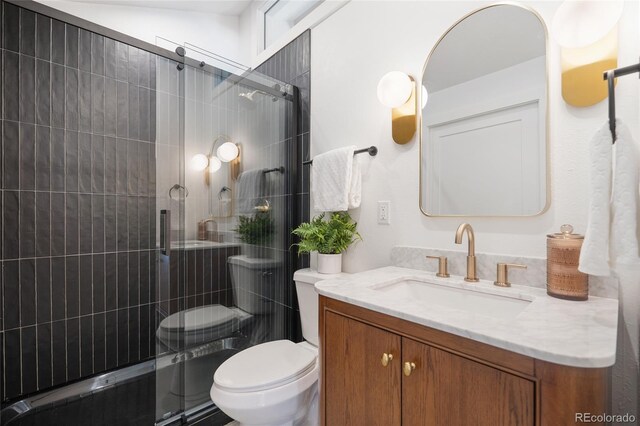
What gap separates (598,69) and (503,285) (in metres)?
0.75

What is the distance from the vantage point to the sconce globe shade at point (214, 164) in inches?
64.6

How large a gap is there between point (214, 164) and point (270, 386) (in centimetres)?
114

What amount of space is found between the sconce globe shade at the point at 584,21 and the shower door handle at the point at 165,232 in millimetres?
1793

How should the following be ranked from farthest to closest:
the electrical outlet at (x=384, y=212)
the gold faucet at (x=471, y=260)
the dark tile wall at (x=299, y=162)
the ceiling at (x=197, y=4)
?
1. the ceiling at (x=197, y=4)
2. the dark tile wall at (x=299, y=162)
3. the electrical outlet at (x=384, y=212)
4. the gold faucet at (x=471, y=260)

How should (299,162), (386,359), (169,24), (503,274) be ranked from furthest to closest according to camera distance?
(169,24)
(299,162)
(503,274)
(386,359)

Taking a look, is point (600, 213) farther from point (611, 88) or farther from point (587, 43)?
point (587, 43)

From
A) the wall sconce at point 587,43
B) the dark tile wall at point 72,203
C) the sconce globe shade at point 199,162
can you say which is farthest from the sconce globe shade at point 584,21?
the dark tile wall at point 72,203

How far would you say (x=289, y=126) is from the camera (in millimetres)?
2025

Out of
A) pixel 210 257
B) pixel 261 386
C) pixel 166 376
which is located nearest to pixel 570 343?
pixel 261 386

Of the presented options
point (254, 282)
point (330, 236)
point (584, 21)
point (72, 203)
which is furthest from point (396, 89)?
point (72, 203)

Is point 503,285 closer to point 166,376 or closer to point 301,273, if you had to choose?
point 301,273

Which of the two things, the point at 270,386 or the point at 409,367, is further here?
the point at 270,386

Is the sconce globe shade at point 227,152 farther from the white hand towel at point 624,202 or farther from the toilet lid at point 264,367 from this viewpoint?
the white hand towel at point 624,202

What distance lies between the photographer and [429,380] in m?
0.73
